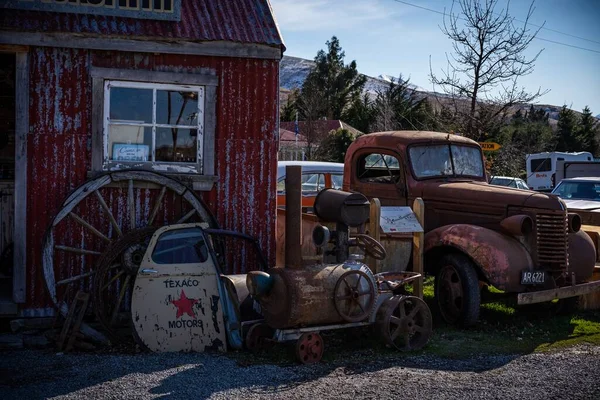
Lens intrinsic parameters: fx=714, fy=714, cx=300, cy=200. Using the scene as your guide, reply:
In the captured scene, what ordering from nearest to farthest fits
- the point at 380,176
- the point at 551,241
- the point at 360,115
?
the point at 551,241 → the point at 380,176 → the point at 360,115

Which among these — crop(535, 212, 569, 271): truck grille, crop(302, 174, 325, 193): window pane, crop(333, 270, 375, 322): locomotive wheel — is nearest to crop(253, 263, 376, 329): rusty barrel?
crop(333, 270, 375, 322): locomotive wheel

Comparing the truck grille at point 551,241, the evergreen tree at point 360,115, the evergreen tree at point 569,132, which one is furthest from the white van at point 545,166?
the truck grille at point 551,241

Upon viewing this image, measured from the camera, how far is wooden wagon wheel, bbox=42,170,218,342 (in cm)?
812

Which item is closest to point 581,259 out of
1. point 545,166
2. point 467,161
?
point 467,161

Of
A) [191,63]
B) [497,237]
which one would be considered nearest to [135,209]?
[191,63]

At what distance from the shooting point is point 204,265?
305 inches

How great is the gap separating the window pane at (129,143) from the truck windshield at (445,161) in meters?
3.89

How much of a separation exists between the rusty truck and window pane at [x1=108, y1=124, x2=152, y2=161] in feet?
12.1

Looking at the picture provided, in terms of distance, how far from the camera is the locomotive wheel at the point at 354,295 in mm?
7168

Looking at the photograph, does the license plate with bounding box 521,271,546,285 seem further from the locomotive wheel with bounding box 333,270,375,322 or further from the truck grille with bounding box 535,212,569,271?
the locomotive wheel with bounding box 333,270,375,322

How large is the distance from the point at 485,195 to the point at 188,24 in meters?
4.44

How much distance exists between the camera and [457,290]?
29.0ft

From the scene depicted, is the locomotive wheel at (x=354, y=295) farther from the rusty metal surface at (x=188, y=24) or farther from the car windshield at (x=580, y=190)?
the car windshield at (x=580, y=190)

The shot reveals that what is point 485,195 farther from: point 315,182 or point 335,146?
point 335,146
